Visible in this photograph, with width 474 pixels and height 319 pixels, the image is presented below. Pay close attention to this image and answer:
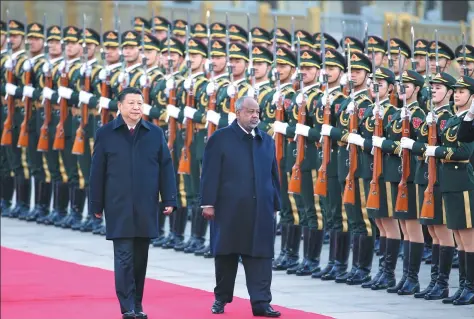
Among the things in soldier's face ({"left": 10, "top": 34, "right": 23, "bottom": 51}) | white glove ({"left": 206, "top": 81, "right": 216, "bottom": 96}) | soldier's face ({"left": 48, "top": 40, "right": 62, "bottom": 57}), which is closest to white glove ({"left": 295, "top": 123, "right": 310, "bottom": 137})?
white glove ({"left": 206, "top": 81, "right": 216, "bottom": 96})

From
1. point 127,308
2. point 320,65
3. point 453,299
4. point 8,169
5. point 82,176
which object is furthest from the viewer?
point 8,169

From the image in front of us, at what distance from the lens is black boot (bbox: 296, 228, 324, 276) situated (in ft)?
51.8

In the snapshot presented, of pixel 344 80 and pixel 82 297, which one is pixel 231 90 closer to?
pixel 344 80

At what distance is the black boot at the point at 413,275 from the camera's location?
572 inches

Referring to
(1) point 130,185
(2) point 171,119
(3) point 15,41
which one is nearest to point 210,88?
(2) point 171,119

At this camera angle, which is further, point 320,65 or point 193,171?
point 193,171

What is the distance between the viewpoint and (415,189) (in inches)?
582

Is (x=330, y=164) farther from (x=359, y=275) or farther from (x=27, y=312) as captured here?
→ (x=27, y=312)

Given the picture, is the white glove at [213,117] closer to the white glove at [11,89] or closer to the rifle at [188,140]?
the rifle at [188,140]

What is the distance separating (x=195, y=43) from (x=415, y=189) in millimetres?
3981

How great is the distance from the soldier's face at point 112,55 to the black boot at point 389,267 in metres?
5.16

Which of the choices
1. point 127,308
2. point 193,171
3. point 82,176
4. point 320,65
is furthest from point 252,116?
point 82,176

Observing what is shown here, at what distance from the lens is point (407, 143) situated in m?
14.5

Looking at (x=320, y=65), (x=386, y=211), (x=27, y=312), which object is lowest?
(x=27, y=312)
